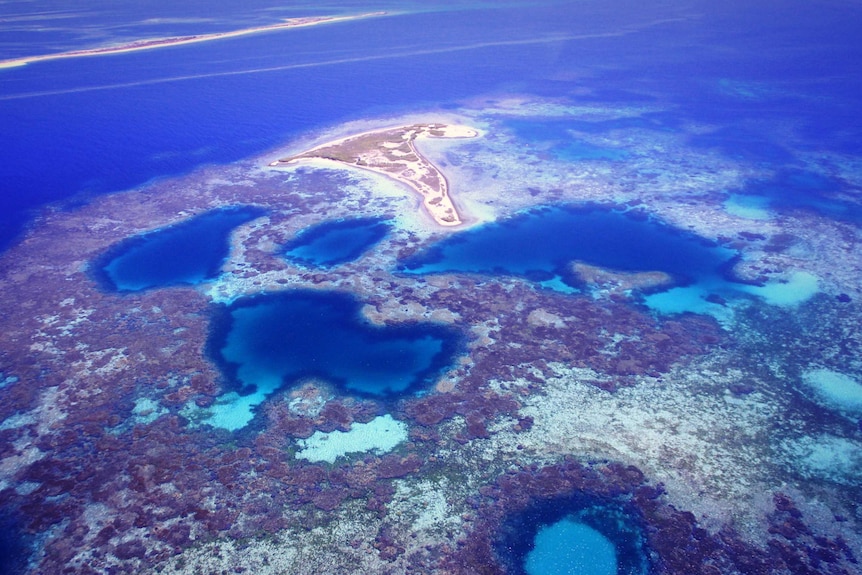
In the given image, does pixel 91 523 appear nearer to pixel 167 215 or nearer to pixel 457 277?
pixel 457 277

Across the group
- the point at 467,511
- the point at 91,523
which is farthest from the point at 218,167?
the point at 467,511

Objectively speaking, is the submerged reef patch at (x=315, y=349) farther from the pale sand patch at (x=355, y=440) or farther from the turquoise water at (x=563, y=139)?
the turquoise water at (x=563, y=139)

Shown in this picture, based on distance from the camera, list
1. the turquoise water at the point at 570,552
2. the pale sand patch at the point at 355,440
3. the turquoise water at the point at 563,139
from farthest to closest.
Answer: the turquoise water at the point at 563,139 → the pale sand patch at the point at 355,440 → the turquoise water at the point at 570,552

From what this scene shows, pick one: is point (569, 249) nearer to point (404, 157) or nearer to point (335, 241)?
point (335, 241)

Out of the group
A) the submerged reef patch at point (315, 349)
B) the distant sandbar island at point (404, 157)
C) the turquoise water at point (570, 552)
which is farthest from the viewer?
the distant sandbar island at point (404, 157)

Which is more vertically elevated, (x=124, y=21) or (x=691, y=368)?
(x=124, y=21)

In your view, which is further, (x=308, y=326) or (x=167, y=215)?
(x=167, y=215)

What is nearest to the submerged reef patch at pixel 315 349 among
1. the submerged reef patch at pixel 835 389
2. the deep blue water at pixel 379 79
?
the submerged reef patch at pixel 835 389

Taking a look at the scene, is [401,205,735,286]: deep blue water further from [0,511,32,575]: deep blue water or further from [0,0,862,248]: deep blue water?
[0,511,32,575]: deep blue water
